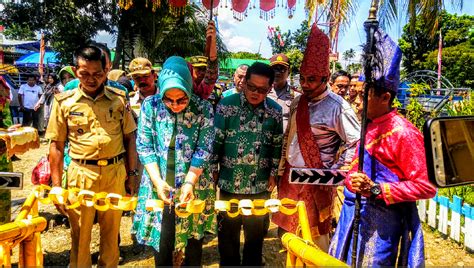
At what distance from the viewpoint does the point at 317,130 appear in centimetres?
260

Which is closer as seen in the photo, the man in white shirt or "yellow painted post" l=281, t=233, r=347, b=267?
"yellow painted post" l=281, t=233, r=347, b=267

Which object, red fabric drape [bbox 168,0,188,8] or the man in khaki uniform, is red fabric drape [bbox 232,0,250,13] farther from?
the man in khaki uniform

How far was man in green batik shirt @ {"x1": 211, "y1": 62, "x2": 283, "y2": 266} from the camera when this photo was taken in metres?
2.61

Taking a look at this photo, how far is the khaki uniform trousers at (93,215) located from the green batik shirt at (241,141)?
80 centimetres

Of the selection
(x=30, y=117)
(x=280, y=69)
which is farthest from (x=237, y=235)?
(x=30, y=117)

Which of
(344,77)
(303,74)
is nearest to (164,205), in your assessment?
(303,74)

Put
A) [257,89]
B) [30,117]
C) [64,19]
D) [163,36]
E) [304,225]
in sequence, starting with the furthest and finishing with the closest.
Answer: [163,36] → [64,19] → [30,117] → [257,89] → [304,225]

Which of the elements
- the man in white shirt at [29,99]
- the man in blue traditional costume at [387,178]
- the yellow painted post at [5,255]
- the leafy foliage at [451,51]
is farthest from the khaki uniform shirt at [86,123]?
Answer: the leafy foliage at [451,51]

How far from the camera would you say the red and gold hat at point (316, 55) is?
8.47ft

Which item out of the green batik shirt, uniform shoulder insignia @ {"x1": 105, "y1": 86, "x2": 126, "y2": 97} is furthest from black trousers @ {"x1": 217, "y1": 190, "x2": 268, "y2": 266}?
uniform shoulder insignia @ {"x1": 105, "y1": 86, "x2": 126, "y2": 97}

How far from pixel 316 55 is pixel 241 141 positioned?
0.81 meters

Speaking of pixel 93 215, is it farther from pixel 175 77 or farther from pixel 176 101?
pixel 175 77

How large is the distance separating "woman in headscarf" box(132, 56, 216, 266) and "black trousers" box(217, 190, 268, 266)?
0.27 meters

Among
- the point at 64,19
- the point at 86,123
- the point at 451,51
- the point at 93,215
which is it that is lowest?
the point at 93,215
